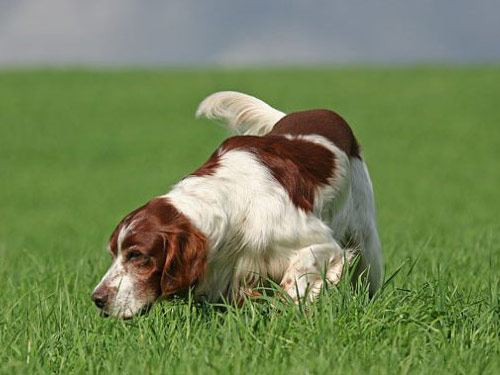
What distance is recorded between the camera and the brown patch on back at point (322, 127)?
16.9 feet

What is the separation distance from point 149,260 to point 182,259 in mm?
154

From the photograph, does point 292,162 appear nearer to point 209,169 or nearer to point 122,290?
point 209,169

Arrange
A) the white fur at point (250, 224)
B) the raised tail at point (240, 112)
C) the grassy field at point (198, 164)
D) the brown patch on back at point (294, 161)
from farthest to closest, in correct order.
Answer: the raised tail at point (240, 112), the brown patch on back at point (294, 161), the white fur at point (250, 224), the grassy field at point (198, 164)

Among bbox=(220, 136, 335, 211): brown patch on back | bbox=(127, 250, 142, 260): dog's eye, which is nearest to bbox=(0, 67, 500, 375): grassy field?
bbox=(127, 250, 142, 260): dog's eye

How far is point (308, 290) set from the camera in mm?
4219

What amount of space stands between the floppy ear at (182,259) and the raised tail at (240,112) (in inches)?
68.1

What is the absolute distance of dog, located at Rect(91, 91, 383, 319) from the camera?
4.29m

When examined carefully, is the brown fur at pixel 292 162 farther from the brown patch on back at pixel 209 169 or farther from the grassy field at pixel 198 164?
the grassy field at pixel 198 164

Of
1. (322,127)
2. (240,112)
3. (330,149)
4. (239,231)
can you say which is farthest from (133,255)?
(240,112)

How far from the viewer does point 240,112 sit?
19.5ft

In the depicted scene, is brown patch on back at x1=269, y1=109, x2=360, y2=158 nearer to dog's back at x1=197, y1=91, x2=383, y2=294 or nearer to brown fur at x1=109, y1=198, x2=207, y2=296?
dog's back at x1=197, y1=91, x2=383, y2=294

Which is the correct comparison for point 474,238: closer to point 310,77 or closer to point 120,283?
point 120,283

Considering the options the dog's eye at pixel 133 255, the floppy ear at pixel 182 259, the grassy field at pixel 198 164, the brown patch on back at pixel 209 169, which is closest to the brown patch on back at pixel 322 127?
the brown patch on back at pixel 209 169

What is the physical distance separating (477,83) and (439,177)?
38.5ft
